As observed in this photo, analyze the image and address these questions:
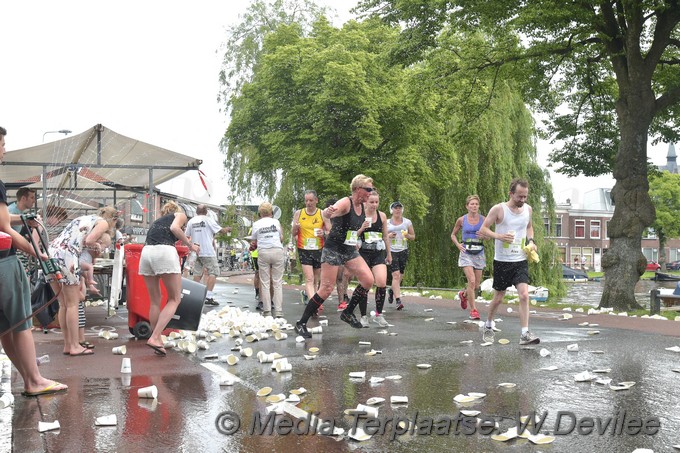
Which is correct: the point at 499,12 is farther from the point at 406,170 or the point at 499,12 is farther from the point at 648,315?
the point at 406,170

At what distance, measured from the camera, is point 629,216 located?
15000 mm

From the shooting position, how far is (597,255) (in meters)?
98.5

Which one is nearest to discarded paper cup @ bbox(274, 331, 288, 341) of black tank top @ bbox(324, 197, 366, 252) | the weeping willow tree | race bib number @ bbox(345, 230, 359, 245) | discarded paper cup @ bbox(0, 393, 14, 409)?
black tank top @ bbox(324, 197, 366, 252)

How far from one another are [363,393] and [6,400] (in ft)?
8.62

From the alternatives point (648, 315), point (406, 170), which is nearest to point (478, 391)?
point (648, 315)

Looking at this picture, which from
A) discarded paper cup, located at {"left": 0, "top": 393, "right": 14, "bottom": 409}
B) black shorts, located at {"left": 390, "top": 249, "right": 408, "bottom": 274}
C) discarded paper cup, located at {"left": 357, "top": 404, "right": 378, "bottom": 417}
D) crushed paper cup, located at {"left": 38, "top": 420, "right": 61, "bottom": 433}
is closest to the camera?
crushed paper cup, located at {"left": 38, "top": 420, "right": 61, "bottom": 433}

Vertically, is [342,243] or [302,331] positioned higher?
[342,243]

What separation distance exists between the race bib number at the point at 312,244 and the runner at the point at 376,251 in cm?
205

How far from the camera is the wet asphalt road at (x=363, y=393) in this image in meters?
4.29

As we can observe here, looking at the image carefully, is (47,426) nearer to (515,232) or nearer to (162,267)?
(162,267)

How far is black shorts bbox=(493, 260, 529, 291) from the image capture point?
912 centimetres

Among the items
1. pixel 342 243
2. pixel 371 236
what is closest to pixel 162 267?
pixel 342 243

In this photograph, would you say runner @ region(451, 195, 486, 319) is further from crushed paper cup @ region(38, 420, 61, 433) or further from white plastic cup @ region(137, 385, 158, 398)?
crushed paper cup @ region(38, 420, 61, 433)

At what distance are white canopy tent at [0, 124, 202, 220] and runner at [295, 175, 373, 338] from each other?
6.56m
